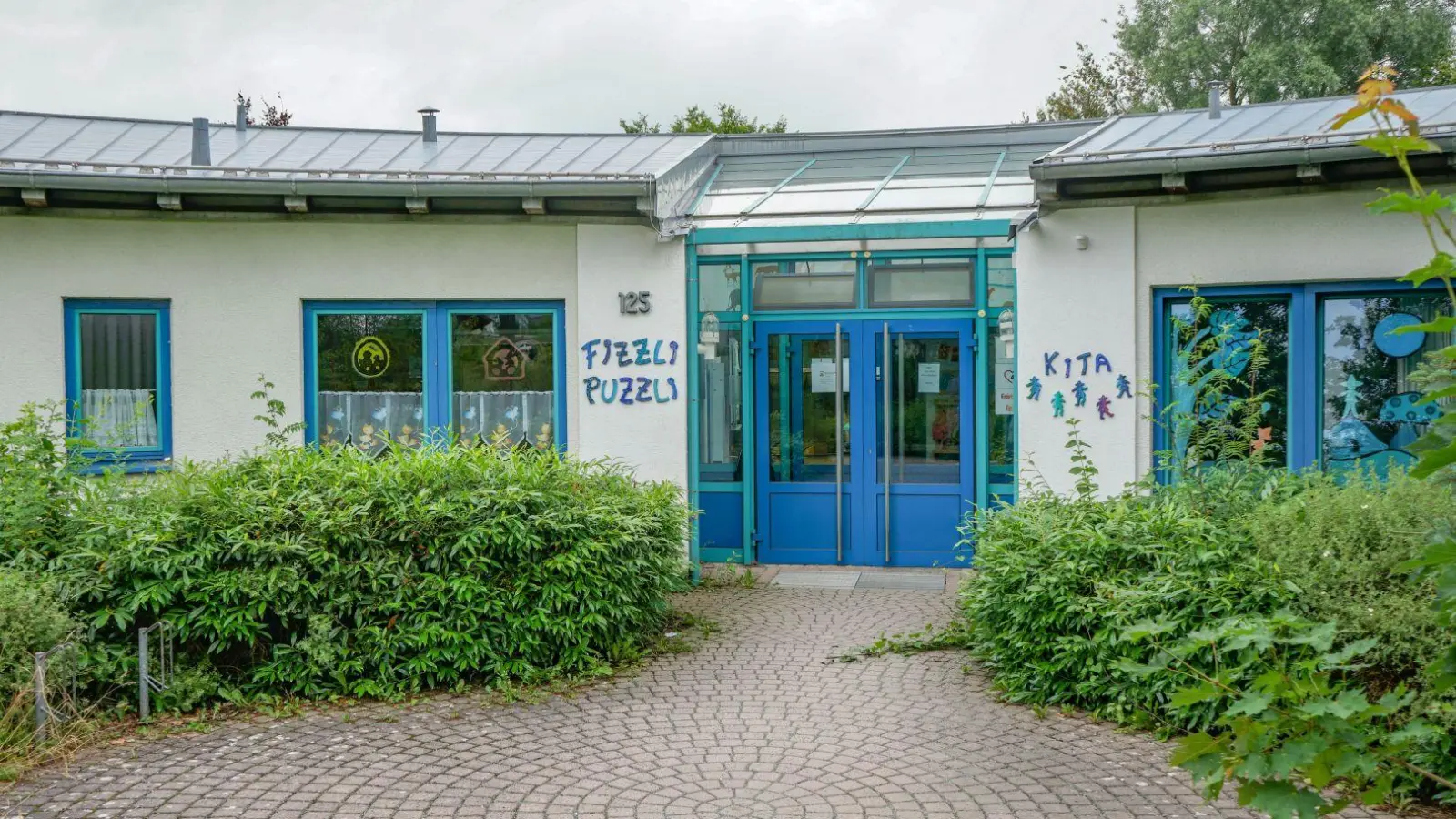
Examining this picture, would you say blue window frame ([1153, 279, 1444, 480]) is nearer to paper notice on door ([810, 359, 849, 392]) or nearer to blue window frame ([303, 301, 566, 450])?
paper notice on door ([810, 359, 849, 392])

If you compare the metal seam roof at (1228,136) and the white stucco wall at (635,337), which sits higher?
the metal seam roof at (1228,136)

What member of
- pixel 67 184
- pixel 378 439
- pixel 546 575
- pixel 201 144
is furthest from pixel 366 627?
pixel 201 144

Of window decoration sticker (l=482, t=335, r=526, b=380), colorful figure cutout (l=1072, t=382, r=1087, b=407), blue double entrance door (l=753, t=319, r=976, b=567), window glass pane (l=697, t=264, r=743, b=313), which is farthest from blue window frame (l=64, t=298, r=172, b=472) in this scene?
colorful figure cutout (l=1072, t=382, r=1087, b=407)

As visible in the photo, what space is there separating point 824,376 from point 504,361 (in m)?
2.76

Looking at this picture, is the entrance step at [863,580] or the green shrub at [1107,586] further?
the entrance step at [863,580]

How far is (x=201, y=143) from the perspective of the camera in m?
11.5

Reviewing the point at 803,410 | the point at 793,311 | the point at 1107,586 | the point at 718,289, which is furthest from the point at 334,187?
the point at 1107,586

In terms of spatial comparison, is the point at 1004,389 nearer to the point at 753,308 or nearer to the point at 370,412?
the point at 753,308

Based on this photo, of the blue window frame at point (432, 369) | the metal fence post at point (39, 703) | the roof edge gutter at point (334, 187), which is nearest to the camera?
the metal fence post at point (39, 703)

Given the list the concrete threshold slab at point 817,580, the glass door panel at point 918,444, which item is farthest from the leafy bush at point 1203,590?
the glass door panel at point 918,444

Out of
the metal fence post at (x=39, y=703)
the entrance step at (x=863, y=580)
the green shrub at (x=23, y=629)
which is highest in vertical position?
the green shrub at (x=23, y=629)

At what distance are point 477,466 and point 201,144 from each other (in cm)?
612

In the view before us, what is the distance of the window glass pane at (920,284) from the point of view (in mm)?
10578

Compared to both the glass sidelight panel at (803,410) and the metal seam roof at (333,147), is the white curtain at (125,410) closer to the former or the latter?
the metal seam roof at (333,147)
